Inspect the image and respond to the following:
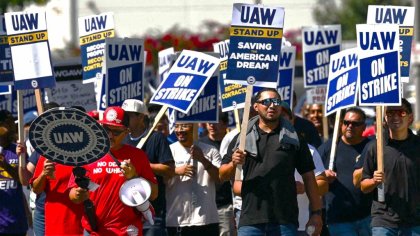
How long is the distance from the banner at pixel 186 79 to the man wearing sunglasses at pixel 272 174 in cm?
297

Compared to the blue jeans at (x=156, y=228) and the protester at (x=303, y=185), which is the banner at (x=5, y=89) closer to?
the blue jeans at (x=156, y=228)

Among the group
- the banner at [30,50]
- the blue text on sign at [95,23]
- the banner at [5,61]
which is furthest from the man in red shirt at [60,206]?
the blue text on sign at [95,23]

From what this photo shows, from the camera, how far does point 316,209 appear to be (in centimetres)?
1205

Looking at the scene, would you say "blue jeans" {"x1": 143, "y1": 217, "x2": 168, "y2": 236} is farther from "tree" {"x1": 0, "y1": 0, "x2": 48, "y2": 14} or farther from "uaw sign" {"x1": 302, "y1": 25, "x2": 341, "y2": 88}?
"tree" {"x1": 0, "y1": 0, "x2": 48, "y2": 14}

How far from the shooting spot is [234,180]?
12.4m

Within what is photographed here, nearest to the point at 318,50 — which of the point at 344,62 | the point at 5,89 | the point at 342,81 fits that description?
the point at 344,62

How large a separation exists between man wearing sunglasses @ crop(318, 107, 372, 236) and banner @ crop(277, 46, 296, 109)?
2344mm

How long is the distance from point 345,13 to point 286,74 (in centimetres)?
2643

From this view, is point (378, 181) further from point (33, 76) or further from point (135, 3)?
point (135, 3)

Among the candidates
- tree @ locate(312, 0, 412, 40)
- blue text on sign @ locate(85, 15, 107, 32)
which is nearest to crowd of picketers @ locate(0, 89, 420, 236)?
blue text on sign @ locate(85, 15, 107, 32)

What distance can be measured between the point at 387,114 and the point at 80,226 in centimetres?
277

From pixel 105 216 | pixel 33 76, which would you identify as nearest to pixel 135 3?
pixel 33 76

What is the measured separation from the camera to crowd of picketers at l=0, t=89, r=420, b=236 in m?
11.8

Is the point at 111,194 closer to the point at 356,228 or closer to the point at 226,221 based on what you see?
the point at 356,228
